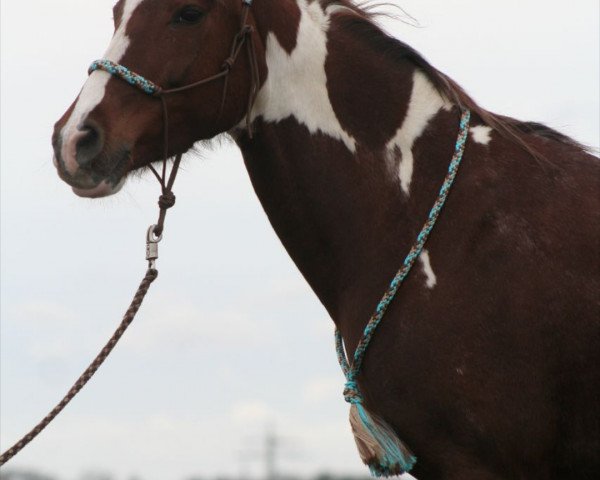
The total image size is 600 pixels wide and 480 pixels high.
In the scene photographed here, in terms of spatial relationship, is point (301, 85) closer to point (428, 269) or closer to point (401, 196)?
point (401, 196)

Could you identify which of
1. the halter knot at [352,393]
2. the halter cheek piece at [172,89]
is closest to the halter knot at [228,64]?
the halter cheek piece at [172,89]

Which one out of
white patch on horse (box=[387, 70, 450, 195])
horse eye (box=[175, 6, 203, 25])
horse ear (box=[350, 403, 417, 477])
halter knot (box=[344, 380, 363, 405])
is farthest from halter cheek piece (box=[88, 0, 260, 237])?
horse ear (box=[350, 403, 417, 477])

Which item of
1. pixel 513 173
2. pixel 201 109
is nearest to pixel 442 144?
pixel 513 173

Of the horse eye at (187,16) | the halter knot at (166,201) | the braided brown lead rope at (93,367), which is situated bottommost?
the braided brown lead rope at (93,367)

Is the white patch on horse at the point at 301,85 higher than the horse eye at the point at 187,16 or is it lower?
lower

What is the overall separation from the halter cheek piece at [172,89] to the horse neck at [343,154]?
119 millimetres

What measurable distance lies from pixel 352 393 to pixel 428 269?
71cm

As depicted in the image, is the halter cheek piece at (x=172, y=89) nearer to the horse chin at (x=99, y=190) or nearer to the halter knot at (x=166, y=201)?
the halter knot at (x=166, y=201)

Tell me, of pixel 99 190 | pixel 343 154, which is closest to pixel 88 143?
pixel 99 190

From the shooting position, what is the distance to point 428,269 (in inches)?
201

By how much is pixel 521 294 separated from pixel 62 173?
218cm

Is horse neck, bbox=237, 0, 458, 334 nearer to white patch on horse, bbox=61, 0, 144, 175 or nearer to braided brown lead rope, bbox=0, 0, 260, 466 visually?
braided brown lead rope, bbox=0, 0, 260, 466

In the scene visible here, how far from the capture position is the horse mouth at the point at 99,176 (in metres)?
5.23

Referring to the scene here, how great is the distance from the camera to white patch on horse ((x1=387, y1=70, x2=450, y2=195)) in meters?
5.39
